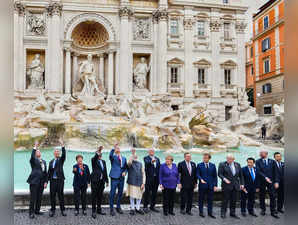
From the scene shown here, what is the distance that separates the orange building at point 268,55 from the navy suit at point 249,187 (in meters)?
14.4

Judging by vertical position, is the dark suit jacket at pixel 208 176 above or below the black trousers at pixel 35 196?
above

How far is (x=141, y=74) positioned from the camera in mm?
18094

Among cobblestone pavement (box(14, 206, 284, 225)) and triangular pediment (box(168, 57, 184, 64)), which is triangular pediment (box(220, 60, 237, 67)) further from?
cobblestone pavement (box(14, 206, 284, 225))

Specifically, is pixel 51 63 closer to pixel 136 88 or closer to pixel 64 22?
pixel 64 22

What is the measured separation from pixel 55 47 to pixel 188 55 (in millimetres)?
9116

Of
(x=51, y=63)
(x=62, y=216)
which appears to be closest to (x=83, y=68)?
(x=51, y=63)

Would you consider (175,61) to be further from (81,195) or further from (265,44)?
(81,195)

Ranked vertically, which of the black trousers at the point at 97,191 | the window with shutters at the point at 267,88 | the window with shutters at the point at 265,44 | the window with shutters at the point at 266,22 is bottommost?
the black trousers at the point at 97,191

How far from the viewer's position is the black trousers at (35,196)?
406 cm

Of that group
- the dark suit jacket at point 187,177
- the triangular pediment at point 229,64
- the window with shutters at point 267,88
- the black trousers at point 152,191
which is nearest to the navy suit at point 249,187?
the dark suit jacket at point 187,177

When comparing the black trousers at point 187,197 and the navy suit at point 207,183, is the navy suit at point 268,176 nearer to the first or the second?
the navy suit at point 207,183

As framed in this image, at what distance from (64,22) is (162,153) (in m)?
12.0

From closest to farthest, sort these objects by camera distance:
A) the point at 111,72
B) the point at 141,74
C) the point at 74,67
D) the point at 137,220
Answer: the point at 137,220 → the point at 111,72 → the point at 74,67 → the point at 141,74

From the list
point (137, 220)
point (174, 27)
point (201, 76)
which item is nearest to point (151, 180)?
point (137, 220)
